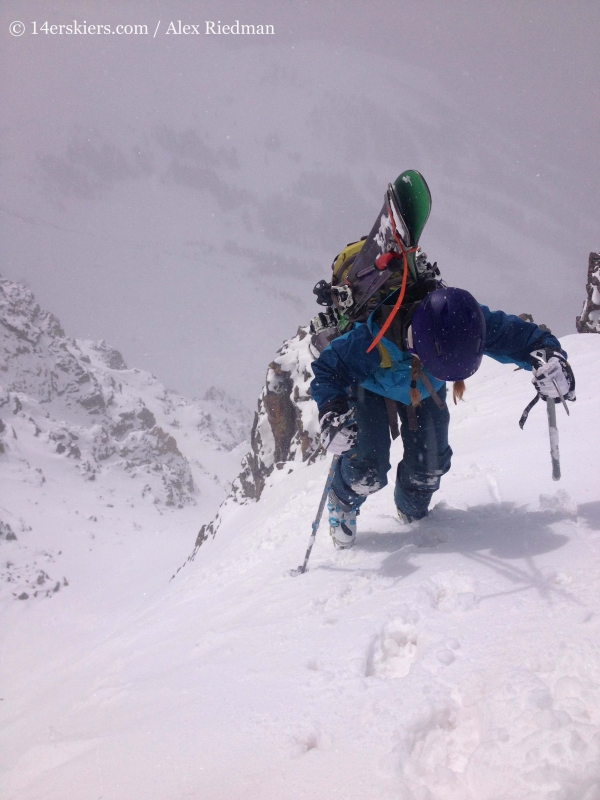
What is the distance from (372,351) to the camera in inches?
114

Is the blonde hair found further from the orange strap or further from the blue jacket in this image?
the orange strap

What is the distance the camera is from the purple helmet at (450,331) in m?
2.42

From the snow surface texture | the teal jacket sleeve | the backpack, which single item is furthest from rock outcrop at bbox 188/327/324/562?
the snow surface texture

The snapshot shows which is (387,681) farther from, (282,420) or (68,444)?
(68,444)

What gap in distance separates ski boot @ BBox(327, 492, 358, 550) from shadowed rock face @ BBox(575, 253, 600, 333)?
1766 centimetres

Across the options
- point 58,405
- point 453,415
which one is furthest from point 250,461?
point 58,405

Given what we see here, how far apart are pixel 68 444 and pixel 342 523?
3967 inches

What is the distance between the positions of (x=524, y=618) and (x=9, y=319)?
16748 cm

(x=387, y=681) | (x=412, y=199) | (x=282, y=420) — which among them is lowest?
(x=282, y=420)

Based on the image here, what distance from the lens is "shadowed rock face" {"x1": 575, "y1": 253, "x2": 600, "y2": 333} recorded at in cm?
1703

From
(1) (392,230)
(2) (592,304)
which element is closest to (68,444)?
(2) (592,304)

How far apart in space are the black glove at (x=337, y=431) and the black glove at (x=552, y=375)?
1.22 meters

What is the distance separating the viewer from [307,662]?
1.94 m

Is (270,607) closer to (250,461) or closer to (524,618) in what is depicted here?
(524,618)
